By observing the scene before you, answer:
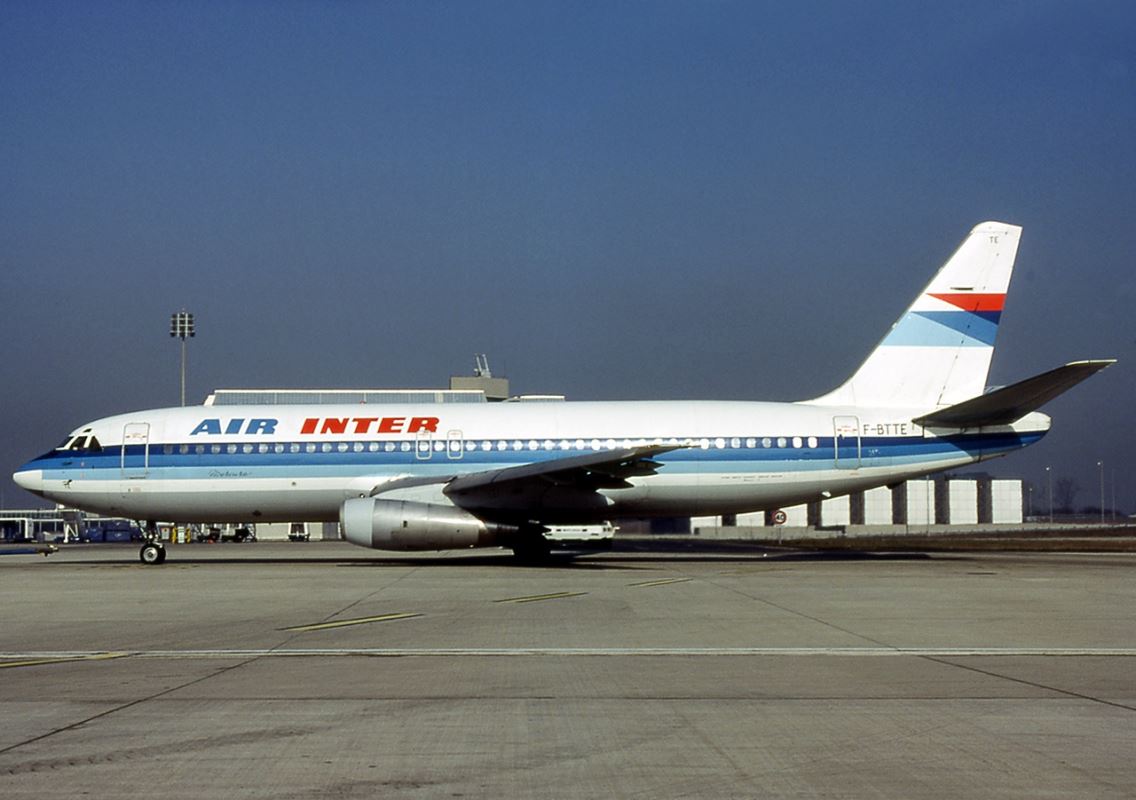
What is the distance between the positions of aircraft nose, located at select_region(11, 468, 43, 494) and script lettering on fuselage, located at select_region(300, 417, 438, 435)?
732 centimetres

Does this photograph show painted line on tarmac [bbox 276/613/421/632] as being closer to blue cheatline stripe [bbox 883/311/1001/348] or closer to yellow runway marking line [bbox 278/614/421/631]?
yellow runway marking line [bbox 278/614/421/631]

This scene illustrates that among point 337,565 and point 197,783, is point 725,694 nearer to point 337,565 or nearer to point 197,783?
point 197,783

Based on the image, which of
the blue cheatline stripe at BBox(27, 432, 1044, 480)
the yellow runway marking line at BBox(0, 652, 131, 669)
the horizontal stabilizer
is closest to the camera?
the yellow runway marking line at BBox(0, 652, 131, 669)

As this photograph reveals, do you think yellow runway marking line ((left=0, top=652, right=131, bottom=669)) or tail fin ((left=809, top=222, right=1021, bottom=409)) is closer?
yellow runway marking line ((left=0, top=652, right=131, bottom=669))

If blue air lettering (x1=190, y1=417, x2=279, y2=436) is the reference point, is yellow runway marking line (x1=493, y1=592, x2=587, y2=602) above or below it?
below

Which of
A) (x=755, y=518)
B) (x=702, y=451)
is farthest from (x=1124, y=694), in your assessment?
(x=755, y=518)

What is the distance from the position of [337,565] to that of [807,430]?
1258 centimetres

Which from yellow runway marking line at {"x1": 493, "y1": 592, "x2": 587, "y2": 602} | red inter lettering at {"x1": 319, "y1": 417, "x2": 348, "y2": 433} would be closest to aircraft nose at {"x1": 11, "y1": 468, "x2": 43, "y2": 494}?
red inter lettering at {"x1": 319, "y1": 417, "x2": 348, "y2": 433}

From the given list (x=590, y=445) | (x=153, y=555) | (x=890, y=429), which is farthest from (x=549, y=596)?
(x=153, y=555)

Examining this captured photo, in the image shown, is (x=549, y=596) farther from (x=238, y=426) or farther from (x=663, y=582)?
(x=238, y=426)

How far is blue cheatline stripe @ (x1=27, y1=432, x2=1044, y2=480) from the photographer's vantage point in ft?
91.6

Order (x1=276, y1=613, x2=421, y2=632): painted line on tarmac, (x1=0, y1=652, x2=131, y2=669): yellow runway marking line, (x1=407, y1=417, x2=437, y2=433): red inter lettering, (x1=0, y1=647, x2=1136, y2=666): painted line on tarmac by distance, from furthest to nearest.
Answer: (x1=407, y1=417, x2=437, y2=433): red inter lettering
(x1=276, y1=613, x2=421, y2=632): painted line on tarmac
(x1=0, y1=647, x2=1136, y2=666): painted line on tarmac
(x1=0, y1=652, x2=131, y2=669): yellow runway marking line

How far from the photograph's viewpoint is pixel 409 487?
27250 mm

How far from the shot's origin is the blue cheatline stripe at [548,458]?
2791 centimetres
